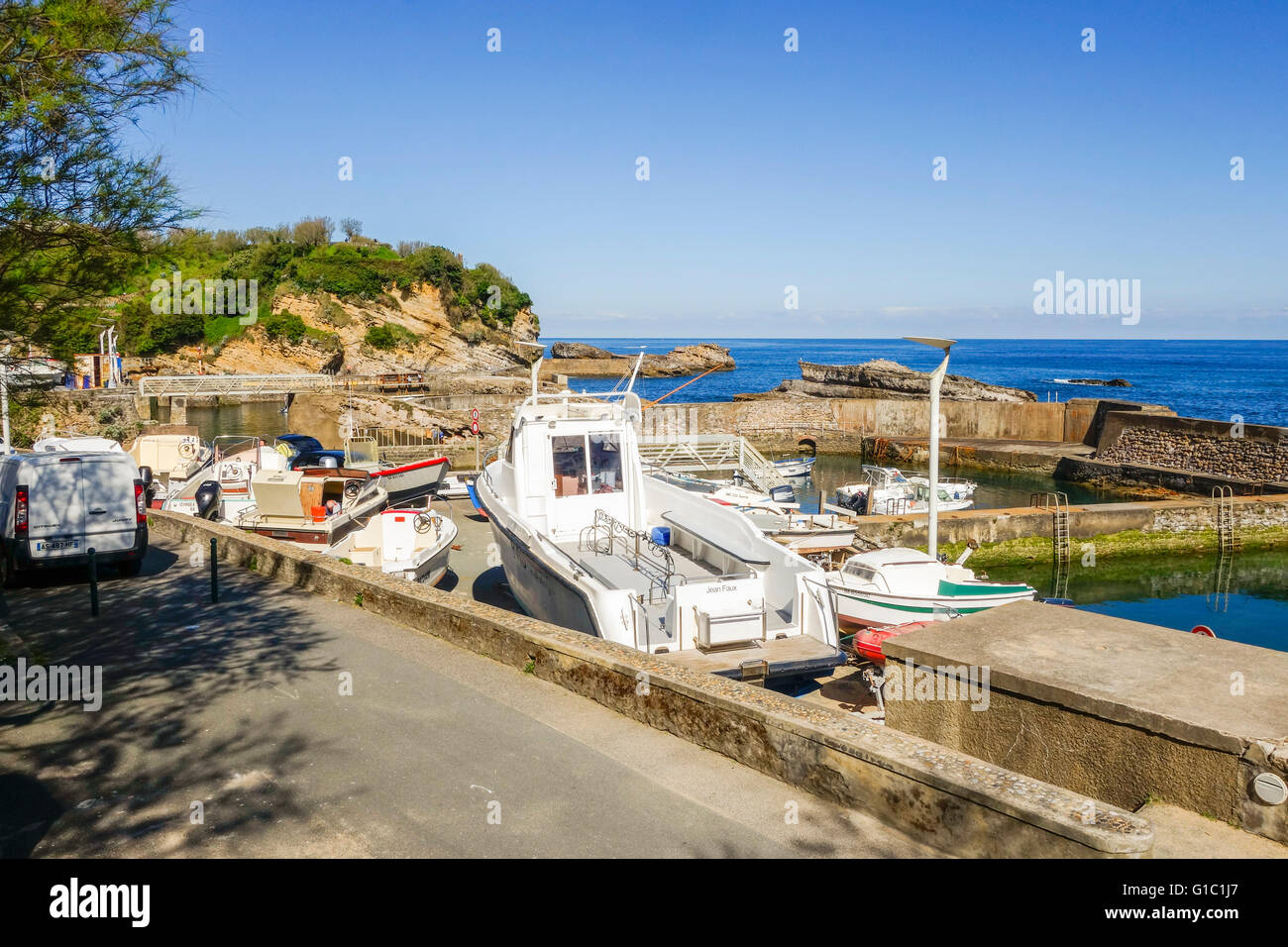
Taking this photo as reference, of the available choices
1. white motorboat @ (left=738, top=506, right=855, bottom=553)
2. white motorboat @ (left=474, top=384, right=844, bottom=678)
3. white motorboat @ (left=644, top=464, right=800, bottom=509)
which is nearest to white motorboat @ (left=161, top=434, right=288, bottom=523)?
white motorboat @ (left=474, top=384, right=844, bottom=678)

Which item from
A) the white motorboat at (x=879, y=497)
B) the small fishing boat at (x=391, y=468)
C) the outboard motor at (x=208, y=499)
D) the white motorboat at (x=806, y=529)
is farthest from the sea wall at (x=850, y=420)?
the outboard motor at (x=208, y=499)

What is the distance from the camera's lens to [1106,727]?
4.89 metres

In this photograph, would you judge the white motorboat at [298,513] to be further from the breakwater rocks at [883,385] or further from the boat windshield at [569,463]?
the breakwater rocks at [883,385]

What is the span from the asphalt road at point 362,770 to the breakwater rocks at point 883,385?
55.8 metres

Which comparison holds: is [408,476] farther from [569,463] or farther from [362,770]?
[362,770]

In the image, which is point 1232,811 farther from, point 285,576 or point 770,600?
point 285,576

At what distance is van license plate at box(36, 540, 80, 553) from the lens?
11.6 meters

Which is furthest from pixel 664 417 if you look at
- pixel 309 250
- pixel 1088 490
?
pixel 309 250

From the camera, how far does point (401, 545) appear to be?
53.1ft

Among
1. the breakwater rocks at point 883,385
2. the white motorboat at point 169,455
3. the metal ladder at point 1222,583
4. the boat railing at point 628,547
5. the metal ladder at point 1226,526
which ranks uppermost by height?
the breakwater rocks at point 883,385

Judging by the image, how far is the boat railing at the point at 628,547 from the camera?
12385 mm

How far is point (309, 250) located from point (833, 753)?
84.2 metres

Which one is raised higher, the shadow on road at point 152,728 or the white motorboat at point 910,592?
the shadow on road at point 152,728

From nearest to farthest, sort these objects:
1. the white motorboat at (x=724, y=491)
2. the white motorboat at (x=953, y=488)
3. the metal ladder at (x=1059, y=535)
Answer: the white motorboat at (x=724, y=491)
the metal ladder at (x=1059, y=535)
the white motorboat at (x=953, y=488)
